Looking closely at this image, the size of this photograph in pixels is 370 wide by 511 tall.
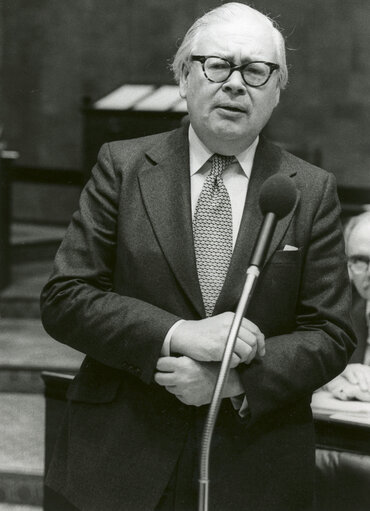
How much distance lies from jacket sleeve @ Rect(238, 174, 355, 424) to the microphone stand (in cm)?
29

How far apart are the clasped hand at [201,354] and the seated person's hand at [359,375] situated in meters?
0.88

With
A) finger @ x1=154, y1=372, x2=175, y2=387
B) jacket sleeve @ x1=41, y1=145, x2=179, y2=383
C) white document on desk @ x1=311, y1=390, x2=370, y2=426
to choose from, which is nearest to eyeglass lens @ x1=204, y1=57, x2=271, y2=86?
jacket sleeve @ x1=41, y1=145, x2=179, y2=383

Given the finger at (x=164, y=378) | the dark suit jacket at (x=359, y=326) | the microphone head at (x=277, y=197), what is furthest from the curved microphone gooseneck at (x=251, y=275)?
the dark suit jacket at (x=359, y=326)

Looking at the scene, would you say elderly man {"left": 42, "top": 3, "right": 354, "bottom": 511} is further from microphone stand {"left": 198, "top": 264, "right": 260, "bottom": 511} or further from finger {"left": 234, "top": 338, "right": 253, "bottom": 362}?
microphone stand {"left": 198, "top": 264, "right": 260, "bottom": 511}

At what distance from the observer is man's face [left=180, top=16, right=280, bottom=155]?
1.62 metres

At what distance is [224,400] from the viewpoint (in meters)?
1.67

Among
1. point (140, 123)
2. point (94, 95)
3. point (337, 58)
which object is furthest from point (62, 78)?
point (140, 123)

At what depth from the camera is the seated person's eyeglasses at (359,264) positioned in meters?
2.58

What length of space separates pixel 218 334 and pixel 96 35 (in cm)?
749

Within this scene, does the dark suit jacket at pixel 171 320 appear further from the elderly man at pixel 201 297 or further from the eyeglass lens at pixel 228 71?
the eyeglass lens at pixel 228 71

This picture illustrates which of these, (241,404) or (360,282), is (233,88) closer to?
(241,404)

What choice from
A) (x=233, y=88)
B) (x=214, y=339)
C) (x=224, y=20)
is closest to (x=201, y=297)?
(x=214, y=339)

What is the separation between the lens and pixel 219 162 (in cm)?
172

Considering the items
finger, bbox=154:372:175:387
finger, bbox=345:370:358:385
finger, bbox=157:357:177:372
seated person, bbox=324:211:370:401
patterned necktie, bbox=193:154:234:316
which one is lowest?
finger, bbox=345:370:358:385
